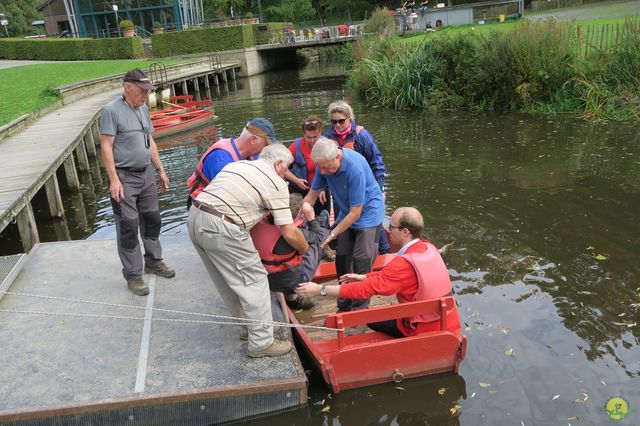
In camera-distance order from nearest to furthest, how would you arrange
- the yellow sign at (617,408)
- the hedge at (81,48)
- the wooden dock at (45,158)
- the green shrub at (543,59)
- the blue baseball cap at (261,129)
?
the yellow sign at (617,408)
the blue baseball cap at (261,129)
the wooden dock at (45,158)
the green shrub at (543,59)
the hedge at (81,48)

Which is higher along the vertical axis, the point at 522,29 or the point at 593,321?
the point at 522,29

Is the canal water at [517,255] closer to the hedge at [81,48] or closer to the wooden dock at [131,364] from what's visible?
the wooden dock at [131,364]

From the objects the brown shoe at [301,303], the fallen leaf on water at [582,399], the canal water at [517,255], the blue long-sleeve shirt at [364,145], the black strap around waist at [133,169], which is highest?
the black strap around waist at [133,169]

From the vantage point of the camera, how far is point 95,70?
3219cm

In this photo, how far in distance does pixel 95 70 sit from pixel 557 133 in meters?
26.3

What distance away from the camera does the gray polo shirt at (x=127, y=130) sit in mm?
5484

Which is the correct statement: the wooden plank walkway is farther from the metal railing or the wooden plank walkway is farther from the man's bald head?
the metal railing

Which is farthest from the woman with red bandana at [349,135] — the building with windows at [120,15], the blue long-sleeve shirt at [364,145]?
the building with windows at [120,15]

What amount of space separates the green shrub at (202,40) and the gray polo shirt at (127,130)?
1559 inches

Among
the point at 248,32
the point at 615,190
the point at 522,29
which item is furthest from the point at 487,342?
the point at 248,32

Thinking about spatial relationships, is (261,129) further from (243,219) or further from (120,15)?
(120,15)

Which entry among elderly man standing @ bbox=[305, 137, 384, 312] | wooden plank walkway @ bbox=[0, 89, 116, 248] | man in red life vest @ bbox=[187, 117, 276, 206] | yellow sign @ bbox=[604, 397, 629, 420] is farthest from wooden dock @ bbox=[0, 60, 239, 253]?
yellow sign @ bbox=[604, 397, 629, 420]

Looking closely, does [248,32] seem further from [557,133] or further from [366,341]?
[366,341]

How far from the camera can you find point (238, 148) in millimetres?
5195
